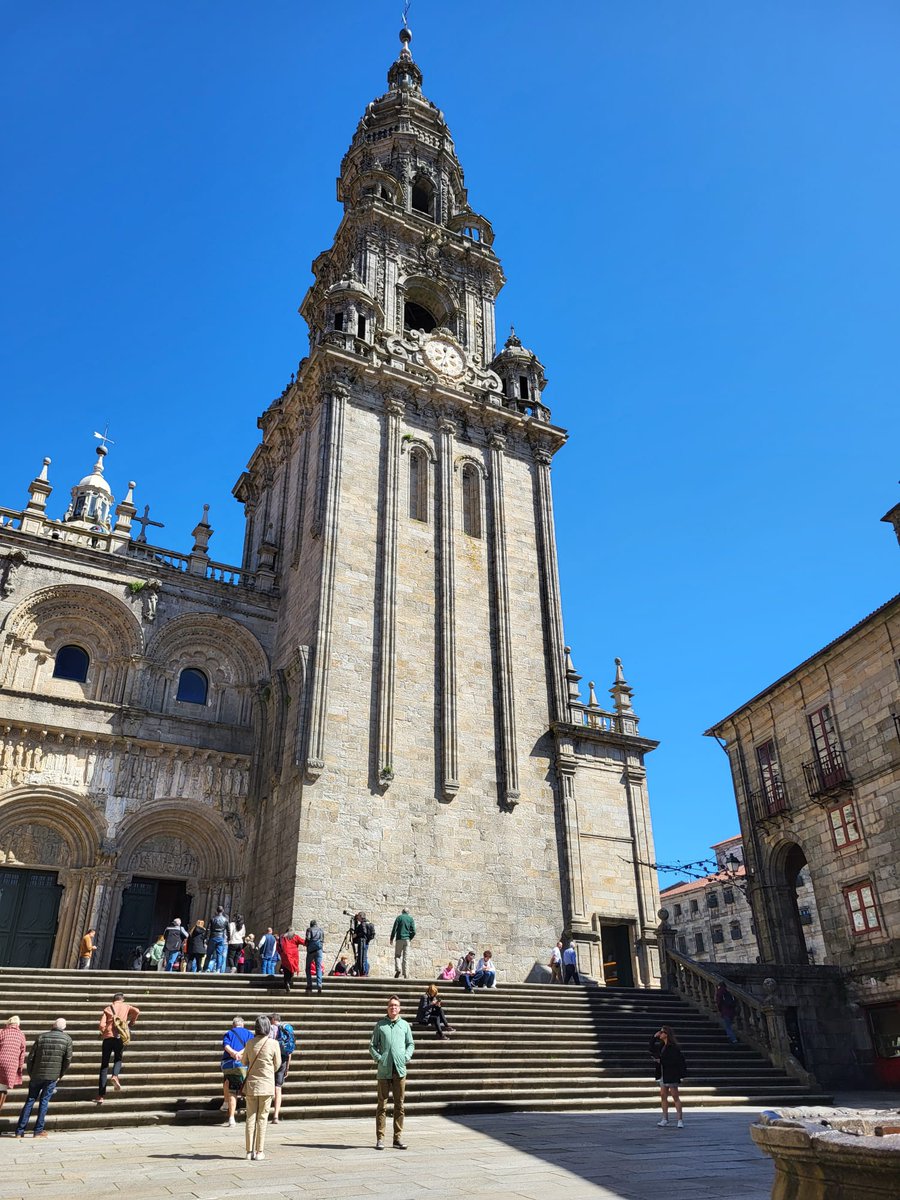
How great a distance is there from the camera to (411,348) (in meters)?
33.7

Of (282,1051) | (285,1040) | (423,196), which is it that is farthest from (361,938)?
(423,196)

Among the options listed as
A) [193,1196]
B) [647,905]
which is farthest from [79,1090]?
[647,905]

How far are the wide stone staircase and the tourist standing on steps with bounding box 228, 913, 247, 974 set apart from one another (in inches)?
112

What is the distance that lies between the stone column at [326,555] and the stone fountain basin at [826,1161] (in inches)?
782

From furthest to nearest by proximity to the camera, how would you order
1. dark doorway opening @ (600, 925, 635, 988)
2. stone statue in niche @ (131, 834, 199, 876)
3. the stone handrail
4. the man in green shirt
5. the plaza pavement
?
dark doorway opening @ (600, 925, 635, 988), stone statue in niche @ (131, 834, 199, 876), the stone handrail, the man in green shirt, the plaza pavement

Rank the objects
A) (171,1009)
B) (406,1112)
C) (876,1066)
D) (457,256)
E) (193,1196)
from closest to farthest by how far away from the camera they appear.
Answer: (193,1196) < (406,1112) < (171,1009) < (876,1066) < (457,256)

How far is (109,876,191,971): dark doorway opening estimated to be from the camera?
23500 millimetres

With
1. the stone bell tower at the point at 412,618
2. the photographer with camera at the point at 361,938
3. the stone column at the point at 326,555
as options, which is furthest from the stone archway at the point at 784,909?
the stone column at the point at 326,555

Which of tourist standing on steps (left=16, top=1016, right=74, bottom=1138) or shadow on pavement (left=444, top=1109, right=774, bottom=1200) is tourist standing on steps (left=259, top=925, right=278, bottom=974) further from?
tourist standing on steps (left=16, top=1016, right=74, bottom=1138)

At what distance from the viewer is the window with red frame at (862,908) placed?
23.3m

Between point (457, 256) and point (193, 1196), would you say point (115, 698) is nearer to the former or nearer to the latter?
point (193, 1196)

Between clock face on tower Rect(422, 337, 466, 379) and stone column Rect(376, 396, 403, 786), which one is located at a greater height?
clock face on tower Rect(422, 337, 466, 379)

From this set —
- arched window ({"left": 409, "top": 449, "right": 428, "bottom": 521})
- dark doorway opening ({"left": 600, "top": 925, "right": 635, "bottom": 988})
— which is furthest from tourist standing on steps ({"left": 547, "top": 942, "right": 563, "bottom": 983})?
arched window ({"left": 409, "top": 449, "right": 428, "bottom": 521})

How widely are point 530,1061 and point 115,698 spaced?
15792 mm
